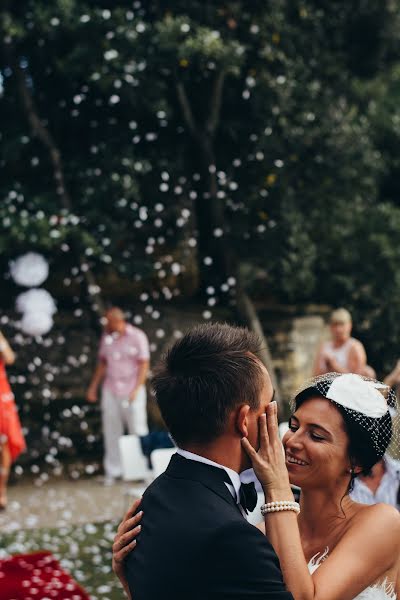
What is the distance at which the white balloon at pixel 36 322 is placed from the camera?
8.84 m

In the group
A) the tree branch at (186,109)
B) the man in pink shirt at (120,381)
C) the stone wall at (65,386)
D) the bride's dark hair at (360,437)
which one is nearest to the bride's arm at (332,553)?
the bride's dark hair at (360,437)

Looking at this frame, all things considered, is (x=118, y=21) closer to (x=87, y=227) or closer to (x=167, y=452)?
(x=87, y=227)

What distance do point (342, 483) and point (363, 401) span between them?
0.78 ft

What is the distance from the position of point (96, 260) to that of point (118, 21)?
2654 mm

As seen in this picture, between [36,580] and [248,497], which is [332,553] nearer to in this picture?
[248,497]

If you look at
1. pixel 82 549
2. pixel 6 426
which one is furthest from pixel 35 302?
pixel 82 549

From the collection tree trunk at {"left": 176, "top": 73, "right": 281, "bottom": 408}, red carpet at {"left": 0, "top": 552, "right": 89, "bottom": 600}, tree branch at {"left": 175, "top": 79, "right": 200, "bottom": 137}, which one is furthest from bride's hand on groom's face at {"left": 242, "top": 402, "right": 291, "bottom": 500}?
tree branch at {"left": 175, "top": 79, "right": 200, "bottom": 137}

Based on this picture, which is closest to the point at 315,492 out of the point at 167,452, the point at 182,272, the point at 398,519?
the point at 398,519

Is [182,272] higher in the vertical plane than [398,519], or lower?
lower

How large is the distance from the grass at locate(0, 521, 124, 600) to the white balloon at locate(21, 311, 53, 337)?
2.98 m

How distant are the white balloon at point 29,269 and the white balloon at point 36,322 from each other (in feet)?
1.12

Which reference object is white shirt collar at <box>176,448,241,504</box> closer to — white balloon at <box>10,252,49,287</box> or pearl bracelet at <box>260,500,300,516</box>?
pearl bracelet at <box>260,500,300,516</box>

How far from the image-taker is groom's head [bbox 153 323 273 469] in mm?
1662

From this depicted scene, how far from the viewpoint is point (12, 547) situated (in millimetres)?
5738
